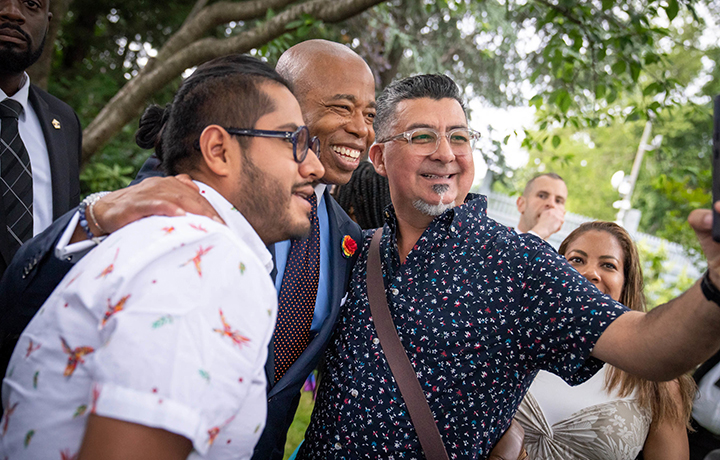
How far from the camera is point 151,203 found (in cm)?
133

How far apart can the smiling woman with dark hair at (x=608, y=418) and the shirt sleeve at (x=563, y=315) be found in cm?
92

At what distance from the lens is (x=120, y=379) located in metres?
1.01

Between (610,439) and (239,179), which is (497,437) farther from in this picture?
(239,179)

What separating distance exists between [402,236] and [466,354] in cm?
71

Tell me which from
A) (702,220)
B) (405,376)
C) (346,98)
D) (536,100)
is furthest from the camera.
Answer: (536,100)

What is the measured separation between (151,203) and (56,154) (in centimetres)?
201

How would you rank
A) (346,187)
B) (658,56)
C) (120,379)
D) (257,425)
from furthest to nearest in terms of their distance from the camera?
(658,56) → (346,187) → (257,425) → (120,379)

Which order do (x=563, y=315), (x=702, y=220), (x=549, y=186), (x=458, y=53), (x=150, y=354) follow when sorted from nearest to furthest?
(x=150, y=354) → (x=702, y=220) → (x=563, y=315) → (x=549, y=186) → (x=458, y=53)

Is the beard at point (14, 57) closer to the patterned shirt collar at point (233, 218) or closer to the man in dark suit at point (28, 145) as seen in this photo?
the man in dark suit at point (28, 145)

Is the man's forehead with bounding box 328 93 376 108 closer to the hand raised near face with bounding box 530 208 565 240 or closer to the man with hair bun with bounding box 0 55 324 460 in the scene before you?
the man with hair bun with bounding box 0 55 324 460

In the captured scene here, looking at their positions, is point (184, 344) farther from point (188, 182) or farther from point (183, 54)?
point (183, 54)

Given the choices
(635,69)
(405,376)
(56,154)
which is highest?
(635,69)

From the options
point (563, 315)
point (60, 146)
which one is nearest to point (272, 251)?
point (563, 315)

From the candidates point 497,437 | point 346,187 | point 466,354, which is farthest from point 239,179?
point 346,187
